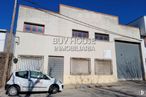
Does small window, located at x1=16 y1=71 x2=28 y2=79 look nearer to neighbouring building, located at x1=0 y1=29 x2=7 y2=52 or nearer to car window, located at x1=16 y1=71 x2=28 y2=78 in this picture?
car window, located at x1=16 y1=71 x2=28 y2=78

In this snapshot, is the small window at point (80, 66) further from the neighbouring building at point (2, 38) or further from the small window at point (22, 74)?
the neighbouring building at point (2, 38)

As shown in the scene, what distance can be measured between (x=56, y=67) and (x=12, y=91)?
5676mm

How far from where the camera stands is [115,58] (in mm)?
16969

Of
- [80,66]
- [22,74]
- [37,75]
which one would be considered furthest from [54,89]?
[80,66]

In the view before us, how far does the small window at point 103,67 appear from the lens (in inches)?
620

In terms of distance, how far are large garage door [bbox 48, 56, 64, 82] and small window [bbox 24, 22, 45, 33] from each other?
10.0 feet

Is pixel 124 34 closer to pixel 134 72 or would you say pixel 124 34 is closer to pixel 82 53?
pixel 134 72

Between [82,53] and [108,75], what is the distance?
4.07 meters

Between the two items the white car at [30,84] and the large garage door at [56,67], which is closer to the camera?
the white car at [30,84]

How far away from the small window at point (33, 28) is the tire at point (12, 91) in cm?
649

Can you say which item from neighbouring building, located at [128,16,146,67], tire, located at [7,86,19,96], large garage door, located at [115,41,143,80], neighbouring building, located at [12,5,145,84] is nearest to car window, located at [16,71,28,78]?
tire, located at [7,86,19,96]

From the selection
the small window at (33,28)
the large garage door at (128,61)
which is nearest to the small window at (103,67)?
the large garage door at (128,61)

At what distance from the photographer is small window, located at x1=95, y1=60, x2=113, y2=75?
1575 cm

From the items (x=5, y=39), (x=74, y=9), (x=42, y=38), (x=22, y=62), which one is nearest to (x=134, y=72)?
(x=74, y=9)
